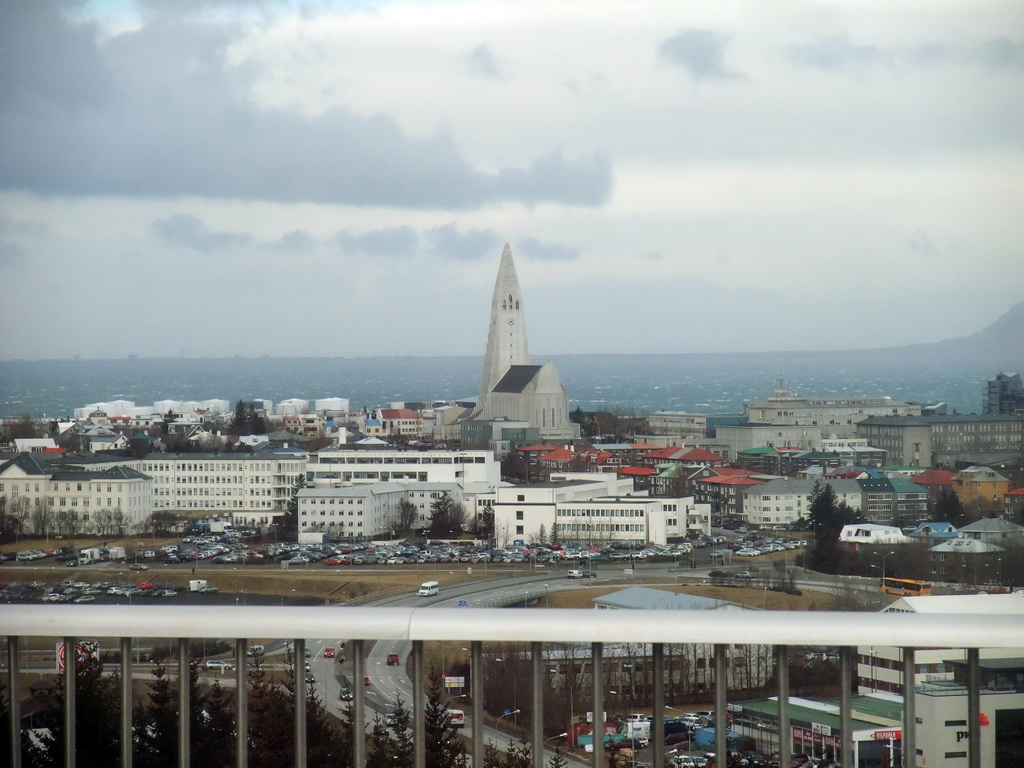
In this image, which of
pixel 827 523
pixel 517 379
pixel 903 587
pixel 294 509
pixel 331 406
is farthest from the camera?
pixel 331 406

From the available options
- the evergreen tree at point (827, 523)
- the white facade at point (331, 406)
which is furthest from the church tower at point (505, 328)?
the evergreen tree at point (827, 523)

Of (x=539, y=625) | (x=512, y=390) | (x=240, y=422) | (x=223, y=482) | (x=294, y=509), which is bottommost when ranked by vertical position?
(x=294, y=509)

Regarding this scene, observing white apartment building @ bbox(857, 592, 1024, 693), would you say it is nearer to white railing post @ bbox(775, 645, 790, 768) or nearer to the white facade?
white railing post @ bbox(775, 645, 790, 768)

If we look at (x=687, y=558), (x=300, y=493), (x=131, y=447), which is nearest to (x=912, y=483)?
(x=687, y=558)

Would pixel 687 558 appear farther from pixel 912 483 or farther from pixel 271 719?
pixel 271 719

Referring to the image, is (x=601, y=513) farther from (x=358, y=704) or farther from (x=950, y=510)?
(x=358, y=704)

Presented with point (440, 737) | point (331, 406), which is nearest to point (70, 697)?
point (440, 737)

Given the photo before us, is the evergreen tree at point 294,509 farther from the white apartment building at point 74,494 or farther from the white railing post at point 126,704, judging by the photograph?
the white railing post at point 126,704
